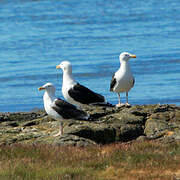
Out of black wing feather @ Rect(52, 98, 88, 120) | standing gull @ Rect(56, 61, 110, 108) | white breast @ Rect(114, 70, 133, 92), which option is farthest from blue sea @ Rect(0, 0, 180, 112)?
black wing feather @ Rect(52, 98, 88, 120)

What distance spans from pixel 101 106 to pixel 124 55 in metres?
2.52

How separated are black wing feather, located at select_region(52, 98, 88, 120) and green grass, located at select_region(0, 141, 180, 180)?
115 centimetres

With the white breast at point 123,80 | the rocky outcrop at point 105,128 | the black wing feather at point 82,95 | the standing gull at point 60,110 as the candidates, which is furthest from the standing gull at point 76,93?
the white breast at point 123,80

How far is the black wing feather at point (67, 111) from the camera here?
12562 millimetres

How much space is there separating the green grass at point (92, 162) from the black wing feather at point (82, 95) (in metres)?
3.07

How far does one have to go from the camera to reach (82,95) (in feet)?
48.2

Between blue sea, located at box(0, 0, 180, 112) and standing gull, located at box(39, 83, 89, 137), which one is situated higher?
blue sea, located at box(0, 0, 180, 112)

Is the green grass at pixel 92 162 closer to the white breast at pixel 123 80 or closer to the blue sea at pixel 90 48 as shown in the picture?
the white breast at pixel 123 80

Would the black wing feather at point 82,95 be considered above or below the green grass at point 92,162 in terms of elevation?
above

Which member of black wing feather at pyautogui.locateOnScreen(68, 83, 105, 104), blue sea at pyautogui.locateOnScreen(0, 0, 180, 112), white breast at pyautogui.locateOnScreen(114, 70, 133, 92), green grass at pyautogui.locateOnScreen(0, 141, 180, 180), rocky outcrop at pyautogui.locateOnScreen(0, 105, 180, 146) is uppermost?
blue sea at pyautogui.locateOnScreen(0, 0, 180, 112)

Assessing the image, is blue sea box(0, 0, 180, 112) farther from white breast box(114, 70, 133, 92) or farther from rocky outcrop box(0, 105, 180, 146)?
rocky outcrop box(0, 105, 180, 146)

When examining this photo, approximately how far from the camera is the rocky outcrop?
12.6 m

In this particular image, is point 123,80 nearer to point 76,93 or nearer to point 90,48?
point 76,93

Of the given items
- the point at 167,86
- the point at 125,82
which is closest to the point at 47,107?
the point at 125,82
